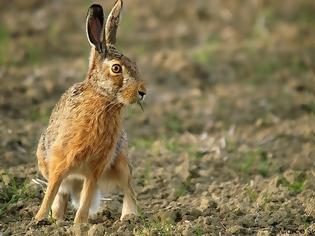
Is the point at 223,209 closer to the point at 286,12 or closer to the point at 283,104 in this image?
the point at 283,104

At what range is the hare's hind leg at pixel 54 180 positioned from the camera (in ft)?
23.0

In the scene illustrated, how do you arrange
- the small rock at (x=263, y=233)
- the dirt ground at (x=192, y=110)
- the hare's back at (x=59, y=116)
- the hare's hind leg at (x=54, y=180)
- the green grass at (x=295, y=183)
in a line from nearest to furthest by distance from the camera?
the small rock at (x=263, y=233), the hare's hind leg at (x=54, y=180), the hare's back at (x=59, y=116), the dirt ground at (x=192, y=110), the green grass at (x=295, y=183)

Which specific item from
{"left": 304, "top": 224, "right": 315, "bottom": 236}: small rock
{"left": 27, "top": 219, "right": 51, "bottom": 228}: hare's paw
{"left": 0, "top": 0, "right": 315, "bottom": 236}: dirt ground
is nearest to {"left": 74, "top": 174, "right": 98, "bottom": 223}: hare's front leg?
{"left": 0, "top": 0, "right": 315, "bottom": 236}: dirt ground

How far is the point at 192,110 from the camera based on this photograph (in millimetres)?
12305

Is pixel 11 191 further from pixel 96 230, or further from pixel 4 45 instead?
pixel 4 45

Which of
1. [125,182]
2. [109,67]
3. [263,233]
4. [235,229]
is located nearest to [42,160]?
[125,182]

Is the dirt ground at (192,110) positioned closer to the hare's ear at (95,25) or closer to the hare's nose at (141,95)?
Result: the hare's nose at (141,95)

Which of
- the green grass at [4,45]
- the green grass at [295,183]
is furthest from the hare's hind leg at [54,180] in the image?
the green grass at [4,45]

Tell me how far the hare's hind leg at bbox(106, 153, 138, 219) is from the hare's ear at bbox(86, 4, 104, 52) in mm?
977

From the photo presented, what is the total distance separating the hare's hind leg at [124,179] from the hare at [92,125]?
0.14m

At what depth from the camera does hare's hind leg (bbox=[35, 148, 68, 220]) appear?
7000 millimetres

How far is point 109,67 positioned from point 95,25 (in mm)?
437

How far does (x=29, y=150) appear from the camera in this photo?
31.0 ft

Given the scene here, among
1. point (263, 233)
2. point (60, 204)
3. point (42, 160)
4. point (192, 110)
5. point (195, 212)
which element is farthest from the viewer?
point (192, 110)
